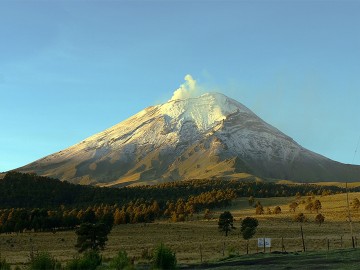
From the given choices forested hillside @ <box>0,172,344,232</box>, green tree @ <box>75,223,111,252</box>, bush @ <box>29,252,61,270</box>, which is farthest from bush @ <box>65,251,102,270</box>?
forested hillside @ <box>0,172,344,232</box>

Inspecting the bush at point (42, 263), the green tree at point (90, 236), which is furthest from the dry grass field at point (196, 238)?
the bush at point (42, 263)

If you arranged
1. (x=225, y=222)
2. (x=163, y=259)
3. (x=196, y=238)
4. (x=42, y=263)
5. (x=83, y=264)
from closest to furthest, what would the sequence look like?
(x=42, y=263), (x=83, y=264), (x=163, y=259), (x=196, y=238), (x=225, y=222)

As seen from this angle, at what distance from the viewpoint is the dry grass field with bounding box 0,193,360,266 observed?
5509 cm

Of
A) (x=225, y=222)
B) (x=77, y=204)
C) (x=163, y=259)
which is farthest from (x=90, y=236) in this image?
(x=77, y=204)

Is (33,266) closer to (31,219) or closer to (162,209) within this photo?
(31,219)

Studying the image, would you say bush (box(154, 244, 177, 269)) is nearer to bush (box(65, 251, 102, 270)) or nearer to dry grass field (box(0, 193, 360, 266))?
bush (box(65, 251, 102, 270))

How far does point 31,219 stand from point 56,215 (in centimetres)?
603

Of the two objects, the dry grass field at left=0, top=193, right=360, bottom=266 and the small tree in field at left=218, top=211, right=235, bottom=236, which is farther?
the small tree in field at left=218, top=211, right=235, bottom=236

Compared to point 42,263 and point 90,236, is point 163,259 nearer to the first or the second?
point 42,263

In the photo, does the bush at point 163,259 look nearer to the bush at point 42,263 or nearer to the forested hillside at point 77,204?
the bush at point 42,263

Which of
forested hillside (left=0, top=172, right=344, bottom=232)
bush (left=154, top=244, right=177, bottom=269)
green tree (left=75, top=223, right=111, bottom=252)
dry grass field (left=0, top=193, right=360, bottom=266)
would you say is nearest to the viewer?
bush (left=154, top=244, right=177, bottom=269)

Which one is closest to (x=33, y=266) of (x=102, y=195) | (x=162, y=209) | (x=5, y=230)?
(x=5, y=230)

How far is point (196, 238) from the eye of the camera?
7838cm

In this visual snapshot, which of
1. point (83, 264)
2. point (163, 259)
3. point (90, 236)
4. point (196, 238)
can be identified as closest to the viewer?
point (83, 264)
